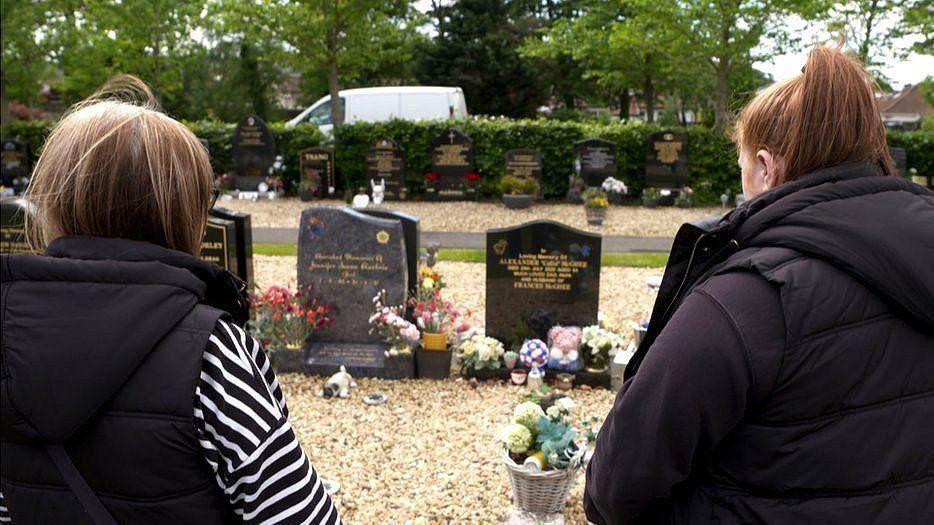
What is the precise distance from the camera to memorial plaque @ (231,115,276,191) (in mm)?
17453

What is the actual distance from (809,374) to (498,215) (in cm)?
1311

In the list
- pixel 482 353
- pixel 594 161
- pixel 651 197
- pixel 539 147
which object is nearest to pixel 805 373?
pixel 482 353

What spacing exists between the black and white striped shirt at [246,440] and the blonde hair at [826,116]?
1.25 meters

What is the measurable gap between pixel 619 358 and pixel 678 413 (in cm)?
468

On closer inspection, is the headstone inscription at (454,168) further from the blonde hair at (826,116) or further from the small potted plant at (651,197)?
the blonde hair at (826,116)

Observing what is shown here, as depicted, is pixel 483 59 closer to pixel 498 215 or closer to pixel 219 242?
pixel 498 215

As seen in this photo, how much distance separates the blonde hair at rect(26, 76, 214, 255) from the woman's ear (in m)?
1.29

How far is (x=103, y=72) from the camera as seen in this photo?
73.1ft

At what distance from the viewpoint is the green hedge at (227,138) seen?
1762cm

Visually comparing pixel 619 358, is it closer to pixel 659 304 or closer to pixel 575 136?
pixel 659 304

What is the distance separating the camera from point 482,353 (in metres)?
6.16

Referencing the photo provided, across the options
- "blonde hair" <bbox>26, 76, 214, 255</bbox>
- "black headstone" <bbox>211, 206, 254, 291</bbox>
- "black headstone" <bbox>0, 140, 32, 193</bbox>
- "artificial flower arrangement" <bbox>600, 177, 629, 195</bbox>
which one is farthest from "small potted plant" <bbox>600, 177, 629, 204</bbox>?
"blonde hair" <bbox>26, 76, 214, 255</bbox>

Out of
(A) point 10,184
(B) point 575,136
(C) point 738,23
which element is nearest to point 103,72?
(A) point 10,184

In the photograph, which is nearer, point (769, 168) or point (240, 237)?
point (769, 168)
